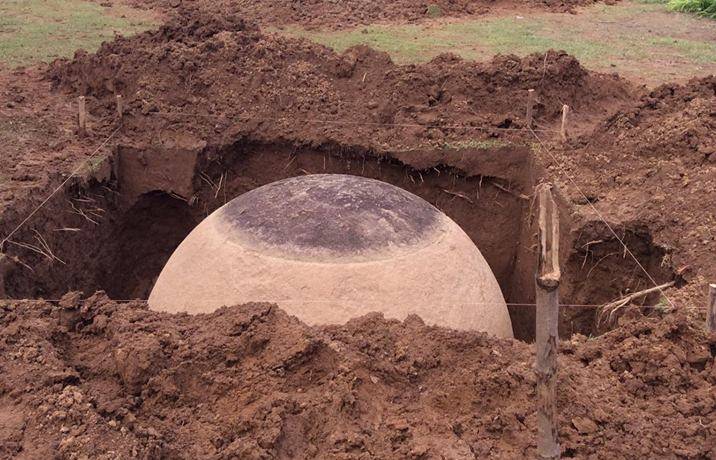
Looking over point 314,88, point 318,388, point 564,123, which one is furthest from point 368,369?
point 314,88

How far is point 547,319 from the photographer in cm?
397

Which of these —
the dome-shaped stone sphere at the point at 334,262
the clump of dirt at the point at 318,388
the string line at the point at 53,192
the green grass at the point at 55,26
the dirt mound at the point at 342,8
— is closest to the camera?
the clump of dirt at the point at 318,388

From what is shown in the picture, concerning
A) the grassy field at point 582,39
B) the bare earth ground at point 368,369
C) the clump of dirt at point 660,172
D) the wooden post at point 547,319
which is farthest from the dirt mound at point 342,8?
the wooden post at point 547,319

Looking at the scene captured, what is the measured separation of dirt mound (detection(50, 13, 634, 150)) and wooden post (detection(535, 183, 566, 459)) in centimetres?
637

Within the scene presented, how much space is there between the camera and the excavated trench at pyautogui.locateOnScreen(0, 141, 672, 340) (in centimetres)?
949

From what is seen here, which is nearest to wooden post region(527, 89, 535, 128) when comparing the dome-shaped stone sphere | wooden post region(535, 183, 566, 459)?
the dome-shaped stone sphere

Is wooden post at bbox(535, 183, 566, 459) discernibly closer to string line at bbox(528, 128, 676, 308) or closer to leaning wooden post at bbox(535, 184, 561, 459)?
leaning wooden post at bbox(535, 184, 561, 459)

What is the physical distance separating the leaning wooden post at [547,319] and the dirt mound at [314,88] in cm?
637

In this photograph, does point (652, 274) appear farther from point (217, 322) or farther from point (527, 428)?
point (217, 322)

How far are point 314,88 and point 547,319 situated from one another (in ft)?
25.0

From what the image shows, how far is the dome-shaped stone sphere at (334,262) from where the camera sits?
6363mm

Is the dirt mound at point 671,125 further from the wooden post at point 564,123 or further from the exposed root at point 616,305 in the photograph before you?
the exposed root at point 616,305

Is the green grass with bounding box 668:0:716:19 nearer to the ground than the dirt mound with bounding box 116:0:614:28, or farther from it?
farther from it

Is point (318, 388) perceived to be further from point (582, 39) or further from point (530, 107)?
point (582, 39)
